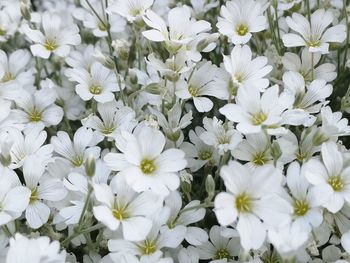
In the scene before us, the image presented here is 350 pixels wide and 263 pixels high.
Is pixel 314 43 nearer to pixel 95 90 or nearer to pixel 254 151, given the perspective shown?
pixel 254 151

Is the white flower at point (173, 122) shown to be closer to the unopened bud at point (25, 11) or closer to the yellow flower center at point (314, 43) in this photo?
the yellow flower center at point (314, 43)

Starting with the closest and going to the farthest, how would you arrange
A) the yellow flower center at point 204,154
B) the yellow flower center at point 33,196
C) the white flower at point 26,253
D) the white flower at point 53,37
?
the white flower at point 26,253 < the yellow flower center at point 33,196 < the yellow flower center at point 204,154 < the white flower at point 53,37

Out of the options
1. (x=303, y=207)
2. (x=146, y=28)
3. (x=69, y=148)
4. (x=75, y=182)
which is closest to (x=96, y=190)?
(x=75, y=182)

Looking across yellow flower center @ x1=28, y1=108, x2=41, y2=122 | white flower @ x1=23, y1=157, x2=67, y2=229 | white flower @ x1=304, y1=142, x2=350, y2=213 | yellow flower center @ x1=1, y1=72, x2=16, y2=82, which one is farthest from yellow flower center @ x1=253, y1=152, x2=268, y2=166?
yellow flower center @ x1=1, y1=72, x2=16, y2=82

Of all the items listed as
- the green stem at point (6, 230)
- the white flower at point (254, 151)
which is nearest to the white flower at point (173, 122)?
the white flower at point (254, 151)

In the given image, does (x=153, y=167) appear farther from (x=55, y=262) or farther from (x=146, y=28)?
(x=146, y=28)

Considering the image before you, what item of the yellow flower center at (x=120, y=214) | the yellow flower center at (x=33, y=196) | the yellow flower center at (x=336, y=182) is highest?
the yellow flower center at (x=336, y=182)

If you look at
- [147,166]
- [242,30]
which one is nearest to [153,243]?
[147,166]

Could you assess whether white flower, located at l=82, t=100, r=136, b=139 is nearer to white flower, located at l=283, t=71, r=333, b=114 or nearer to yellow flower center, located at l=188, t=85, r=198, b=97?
yellow flower center, located at l=188, t=85, r=198, b=97
